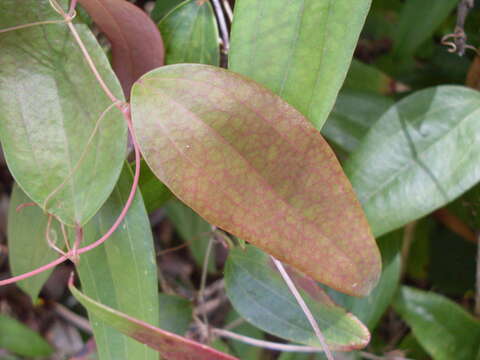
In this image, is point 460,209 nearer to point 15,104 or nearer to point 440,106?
point 440,106

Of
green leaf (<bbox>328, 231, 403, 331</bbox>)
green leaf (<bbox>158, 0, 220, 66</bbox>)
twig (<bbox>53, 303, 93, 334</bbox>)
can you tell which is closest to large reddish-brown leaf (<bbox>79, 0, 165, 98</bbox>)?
green leaf (<bbox>158, 0, 220, 66</bbox>)

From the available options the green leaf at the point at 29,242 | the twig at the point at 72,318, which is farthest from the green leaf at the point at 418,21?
the twig at the point at 72,318

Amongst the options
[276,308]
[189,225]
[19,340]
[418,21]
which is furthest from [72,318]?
[418,21]

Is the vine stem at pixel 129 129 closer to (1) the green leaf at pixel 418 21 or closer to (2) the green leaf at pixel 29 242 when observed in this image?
(2) the green leaf at pixel 29 242

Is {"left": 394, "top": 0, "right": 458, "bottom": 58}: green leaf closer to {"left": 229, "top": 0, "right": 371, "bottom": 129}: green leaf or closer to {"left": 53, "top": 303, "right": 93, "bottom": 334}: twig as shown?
{"left": 229, "top": 0, "right": 371, "bottom": 129}: green leaf

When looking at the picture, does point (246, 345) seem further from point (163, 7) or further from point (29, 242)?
point (163, 7)

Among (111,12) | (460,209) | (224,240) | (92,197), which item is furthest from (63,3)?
(460,209)
